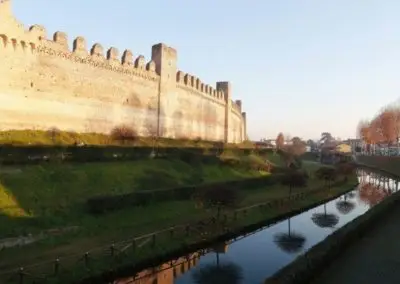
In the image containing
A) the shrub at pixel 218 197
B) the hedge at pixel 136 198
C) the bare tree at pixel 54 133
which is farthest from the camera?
the bare tree at pixel 54 133

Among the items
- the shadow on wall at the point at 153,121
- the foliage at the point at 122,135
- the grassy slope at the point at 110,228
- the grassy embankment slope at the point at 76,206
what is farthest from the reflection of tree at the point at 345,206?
the shadow on wall at the point at 153,121

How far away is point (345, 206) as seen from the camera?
30.2 m

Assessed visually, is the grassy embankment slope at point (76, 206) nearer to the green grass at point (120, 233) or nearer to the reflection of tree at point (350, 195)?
the green grass at point (120, 233)

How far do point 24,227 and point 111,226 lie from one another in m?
3.58

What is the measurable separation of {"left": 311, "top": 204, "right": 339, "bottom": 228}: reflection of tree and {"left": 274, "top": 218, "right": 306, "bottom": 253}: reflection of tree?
10.8 feet

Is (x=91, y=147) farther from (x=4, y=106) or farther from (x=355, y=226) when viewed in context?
(x=355, y=226)

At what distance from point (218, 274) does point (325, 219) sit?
1271cm

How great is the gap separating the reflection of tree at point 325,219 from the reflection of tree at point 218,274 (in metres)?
9.58

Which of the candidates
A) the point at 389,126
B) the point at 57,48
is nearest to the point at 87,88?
the point at 57,48

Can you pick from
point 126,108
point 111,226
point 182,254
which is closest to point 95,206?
point 111,226

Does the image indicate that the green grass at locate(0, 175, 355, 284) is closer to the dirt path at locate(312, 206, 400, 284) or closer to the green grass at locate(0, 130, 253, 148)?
the dirt path at locate(312, 206, 400, 284)

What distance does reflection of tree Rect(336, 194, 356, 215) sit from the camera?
2804 cm

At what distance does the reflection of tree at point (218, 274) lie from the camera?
1359cm

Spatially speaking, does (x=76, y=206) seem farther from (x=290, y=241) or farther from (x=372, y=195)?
(x=372, y=195)
